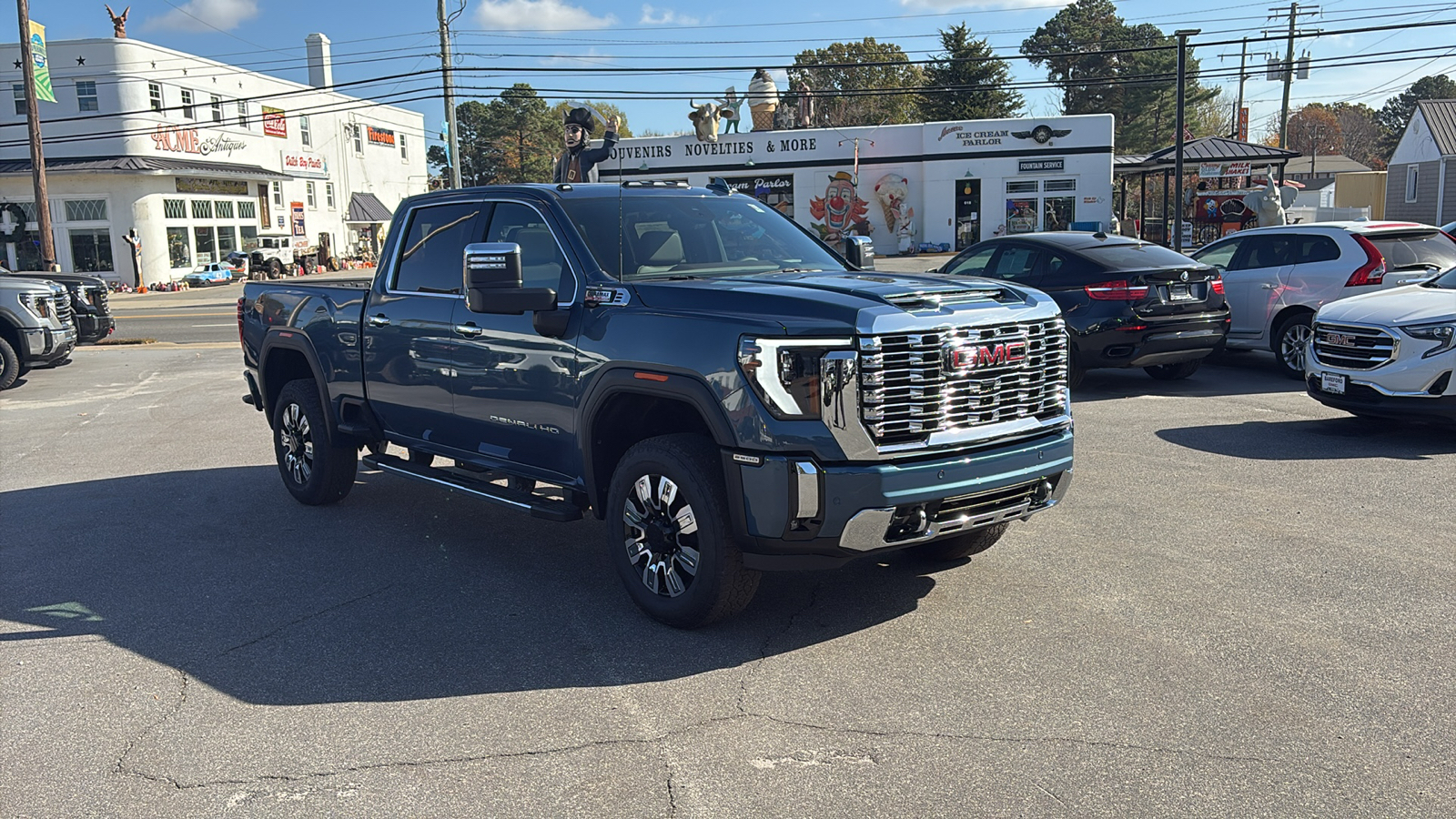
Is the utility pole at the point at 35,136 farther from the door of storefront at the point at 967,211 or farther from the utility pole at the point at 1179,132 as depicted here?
the door of storefront at the point at 967,211

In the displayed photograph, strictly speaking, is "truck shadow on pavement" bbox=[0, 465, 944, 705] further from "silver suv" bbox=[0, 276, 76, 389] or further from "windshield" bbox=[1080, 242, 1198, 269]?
"silver suv" bbox=[0, 276, 76, 389]

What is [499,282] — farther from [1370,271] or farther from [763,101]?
[763,101]

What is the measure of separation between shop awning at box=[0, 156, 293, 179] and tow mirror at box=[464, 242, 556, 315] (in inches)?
1824

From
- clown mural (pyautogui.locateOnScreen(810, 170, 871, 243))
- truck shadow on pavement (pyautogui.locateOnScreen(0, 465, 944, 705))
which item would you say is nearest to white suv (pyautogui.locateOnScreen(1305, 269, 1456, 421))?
truck shadow on pavement (pyautogui.locateOnScreen(0, 465, 944, 705))

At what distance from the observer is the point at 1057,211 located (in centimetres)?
4322

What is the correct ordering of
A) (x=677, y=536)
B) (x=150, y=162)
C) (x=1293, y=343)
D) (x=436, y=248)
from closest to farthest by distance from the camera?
(x=677, y=536) < (x=436, y=248) < (x=1293, y=343) < (x=150, y=162)

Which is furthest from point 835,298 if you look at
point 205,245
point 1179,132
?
point 205,245

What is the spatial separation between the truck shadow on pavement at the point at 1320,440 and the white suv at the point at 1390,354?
0.22 m

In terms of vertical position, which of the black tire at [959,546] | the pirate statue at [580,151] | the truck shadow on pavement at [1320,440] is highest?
the pirate statue at [580,151]

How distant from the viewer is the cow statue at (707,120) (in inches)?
1742

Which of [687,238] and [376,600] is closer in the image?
[376,600]

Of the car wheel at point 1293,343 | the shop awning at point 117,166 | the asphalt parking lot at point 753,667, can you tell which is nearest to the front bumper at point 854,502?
the asphalt parking lot at point 753,667

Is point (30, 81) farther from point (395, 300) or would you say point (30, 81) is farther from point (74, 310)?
point (395, 300)

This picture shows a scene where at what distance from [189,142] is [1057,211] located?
3685 cm
